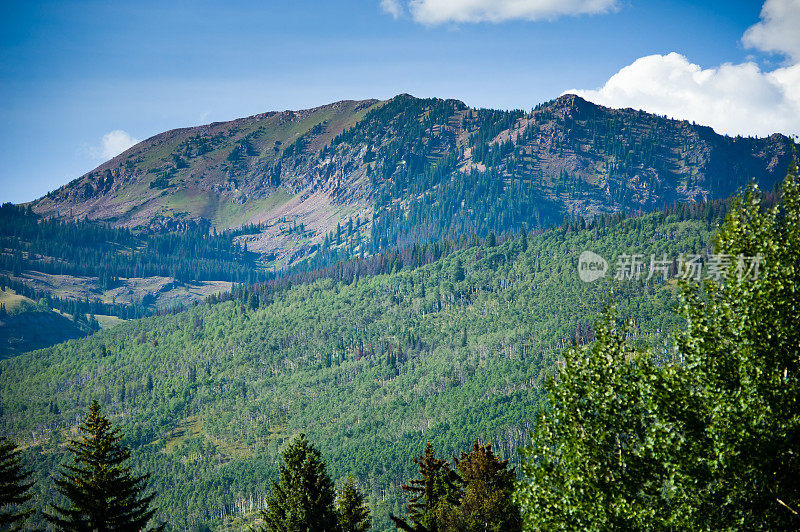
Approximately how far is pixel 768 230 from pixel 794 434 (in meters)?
6.00

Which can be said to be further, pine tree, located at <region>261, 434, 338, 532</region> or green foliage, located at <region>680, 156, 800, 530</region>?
pine tree, located at <region>261, 434, 338, 532</region>

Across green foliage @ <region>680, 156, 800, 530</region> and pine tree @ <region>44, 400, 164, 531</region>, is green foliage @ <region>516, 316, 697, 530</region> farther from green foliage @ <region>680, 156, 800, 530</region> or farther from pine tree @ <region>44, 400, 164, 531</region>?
pine tree @ <region>44, 400, 164, 531</region>

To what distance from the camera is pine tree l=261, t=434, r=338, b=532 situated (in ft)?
148

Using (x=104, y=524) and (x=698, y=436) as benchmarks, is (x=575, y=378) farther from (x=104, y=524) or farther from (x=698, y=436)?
(x=104, y=524)

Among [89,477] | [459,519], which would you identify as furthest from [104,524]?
[459,519]

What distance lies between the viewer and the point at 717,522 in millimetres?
18172

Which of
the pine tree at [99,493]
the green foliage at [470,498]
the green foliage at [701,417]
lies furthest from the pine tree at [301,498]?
the green foliage at [701,417]

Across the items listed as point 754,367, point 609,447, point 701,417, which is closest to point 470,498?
point 609,447

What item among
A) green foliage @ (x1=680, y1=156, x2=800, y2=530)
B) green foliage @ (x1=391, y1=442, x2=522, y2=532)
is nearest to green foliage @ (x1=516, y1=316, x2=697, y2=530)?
green foliage @ (x1=680, y1=156, x2=800, y2=530)

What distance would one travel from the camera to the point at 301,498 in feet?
153

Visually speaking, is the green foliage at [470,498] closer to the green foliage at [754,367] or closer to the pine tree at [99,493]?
the pine tree at [99,493]

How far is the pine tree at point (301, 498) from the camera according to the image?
45.0 metres

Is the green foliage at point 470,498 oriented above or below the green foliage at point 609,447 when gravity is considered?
below

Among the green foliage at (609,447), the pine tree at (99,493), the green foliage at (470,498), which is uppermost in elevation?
the green foliage at (609,447)
